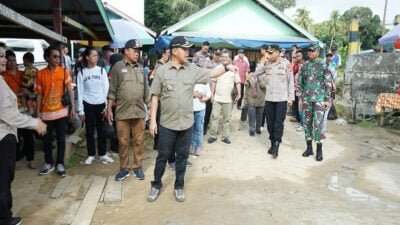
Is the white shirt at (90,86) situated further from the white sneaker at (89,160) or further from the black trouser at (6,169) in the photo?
the black trouser at (6,169)

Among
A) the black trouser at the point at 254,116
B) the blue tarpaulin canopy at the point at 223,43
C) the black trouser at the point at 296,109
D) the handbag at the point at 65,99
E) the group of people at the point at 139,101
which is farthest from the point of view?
the blue tarpaulin canopy at the point at 223,43

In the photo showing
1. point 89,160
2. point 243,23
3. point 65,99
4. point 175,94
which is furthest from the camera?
point 243,23

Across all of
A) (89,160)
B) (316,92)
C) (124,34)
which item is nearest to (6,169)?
(89,160)

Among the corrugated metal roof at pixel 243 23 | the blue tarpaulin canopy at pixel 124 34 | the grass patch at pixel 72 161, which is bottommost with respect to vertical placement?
the grass patch at pixel 72 161

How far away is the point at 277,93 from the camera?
639 centimetres

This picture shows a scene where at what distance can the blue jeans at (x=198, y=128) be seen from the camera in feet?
20.0

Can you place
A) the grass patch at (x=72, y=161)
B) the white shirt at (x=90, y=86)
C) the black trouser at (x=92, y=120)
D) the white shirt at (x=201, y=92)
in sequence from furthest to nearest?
the white shirt at (x=201, y=92), the grass patch at (x=72, y=161), the black trouser at (x=92, y=120), the white shirt at (x=90, y=86)

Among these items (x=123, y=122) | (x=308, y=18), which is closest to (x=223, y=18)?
(x=123, y=122)

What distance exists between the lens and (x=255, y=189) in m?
4.92

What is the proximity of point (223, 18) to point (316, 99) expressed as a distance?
13.5m

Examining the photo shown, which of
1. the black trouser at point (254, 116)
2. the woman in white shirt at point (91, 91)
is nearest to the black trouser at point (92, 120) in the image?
the woman in white shirt at point (91, 91)

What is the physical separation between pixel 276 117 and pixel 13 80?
4243 mm

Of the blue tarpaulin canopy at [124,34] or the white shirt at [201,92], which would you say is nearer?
the white shirt at [201,92]

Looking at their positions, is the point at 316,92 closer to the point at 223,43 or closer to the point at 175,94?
the point at 175,94
